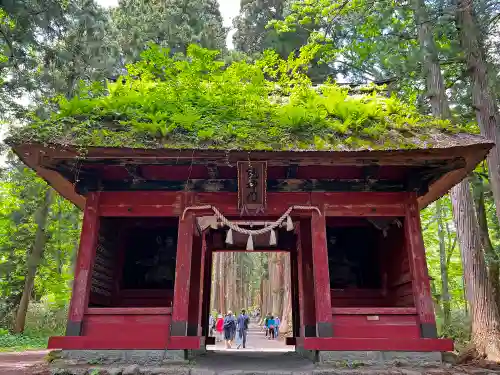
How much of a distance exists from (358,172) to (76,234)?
17061 millimetres

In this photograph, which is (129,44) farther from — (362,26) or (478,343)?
(478,343)

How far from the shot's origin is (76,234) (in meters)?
19.8

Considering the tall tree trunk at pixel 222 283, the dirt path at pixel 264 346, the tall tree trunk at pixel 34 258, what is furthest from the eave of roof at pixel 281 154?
the tall tree trunk at pixel 222 283

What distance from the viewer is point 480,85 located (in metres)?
9.57

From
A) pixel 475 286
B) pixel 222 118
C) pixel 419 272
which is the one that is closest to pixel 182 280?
pixel 222 118

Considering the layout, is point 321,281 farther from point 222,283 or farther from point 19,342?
point 222,283

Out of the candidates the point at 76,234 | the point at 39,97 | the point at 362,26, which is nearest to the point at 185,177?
the point at 362,26

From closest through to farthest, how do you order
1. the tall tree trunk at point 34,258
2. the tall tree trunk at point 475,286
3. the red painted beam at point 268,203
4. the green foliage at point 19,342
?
the red painted beam at point 268,203
the tall tree trunk at point 475,286
the green foliage at point 19,342
the tall tree trunk at point 34,258

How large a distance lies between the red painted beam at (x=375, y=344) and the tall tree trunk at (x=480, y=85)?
4160 millimetres

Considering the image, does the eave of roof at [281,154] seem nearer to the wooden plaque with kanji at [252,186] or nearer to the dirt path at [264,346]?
the wooden plaque with kanji at [252,186]

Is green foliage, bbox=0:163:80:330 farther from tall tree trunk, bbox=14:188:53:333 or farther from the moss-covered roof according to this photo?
the moss-covered roof

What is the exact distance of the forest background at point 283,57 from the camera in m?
9.93

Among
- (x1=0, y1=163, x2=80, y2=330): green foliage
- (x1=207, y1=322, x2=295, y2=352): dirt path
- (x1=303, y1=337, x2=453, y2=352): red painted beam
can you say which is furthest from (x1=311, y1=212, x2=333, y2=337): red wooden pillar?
(x1=0, y1=163, x2=80, y2=330): green foliage

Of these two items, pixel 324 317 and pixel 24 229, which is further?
pixel 24 229
